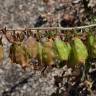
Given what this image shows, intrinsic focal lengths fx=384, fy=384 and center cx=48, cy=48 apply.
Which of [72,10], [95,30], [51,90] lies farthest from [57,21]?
[95,30]

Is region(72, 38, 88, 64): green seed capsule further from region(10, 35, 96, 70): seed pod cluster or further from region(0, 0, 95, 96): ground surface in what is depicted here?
region(0, 0, 95, 96): ground surface

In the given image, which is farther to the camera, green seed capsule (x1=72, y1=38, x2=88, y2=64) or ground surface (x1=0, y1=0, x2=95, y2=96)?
ground surface (x1=0, y1=0, x2=95, y2=96)

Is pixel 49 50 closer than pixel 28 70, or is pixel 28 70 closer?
pixel 49 50

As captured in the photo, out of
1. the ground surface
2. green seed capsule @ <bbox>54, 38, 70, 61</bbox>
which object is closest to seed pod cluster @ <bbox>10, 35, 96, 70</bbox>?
green seed capsule @ <bbox>54, 38, 70, 61</bbox>

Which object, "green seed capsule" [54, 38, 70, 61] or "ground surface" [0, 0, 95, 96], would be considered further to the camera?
"ground surface" [0, 0, 95, 96]

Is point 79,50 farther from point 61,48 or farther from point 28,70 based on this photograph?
point 28,70

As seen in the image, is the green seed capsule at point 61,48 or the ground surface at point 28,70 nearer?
the green seed capsule at point 61,48

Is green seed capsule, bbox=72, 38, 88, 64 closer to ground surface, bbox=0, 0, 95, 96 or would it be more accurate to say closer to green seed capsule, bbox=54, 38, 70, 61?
green seed capsule, bbox=54, 38, 70, 61

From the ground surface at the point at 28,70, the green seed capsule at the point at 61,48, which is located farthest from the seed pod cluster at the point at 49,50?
the ground surface at the point at 28,70

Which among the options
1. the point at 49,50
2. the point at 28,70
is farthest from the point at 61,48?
the point at 28,70

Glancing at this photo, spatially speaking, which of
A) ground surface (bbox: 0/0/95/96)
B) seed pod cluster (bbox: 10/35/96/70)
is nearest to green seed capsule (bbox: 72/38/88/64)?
seed pod cluster (bbox: 10/35/96/70)

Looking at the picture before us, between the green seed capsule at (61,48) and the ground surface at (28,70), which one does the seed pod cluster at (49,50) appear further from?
the ground surface at (28,70)
